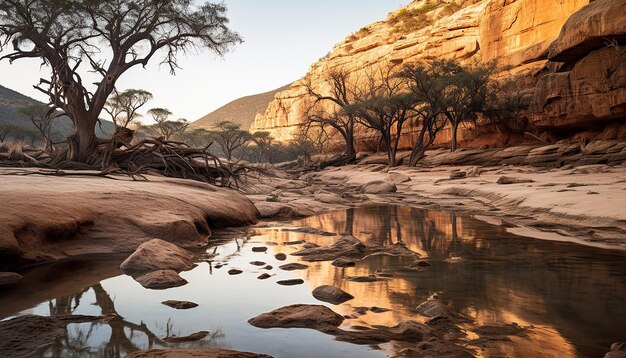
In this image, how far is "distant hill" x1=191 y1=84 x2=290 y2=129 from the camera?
118812 mm

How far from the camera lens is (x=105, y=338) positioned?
7.77 feet

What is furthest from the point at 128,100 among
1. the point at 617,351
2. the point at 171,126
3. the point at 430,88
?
the point at 617,351

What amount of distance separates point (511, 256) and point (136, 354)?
13.3 feet

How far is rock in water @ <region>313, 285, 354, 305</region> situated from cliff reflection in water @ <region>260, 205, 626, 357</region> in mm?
87

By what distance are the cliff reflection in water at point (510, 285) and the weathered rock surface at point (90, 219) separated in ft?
4.29

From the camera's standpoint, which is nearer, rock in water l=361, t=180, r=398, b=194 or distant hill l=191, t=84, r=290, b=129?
rock in water l=361, t=180, r=398, b=194

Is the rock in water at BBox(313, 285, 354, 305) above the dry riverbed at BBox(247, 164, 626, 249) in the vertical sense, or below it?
below

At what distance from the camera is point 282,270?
13.7 ft

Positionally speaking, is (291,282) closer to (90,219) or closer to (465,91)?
(90,219)

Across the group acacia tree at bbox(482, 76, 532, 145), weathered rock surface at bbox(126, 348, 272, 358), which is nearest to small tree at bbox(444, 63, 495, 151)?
acacia tree at bbox(482, 76, 532, 145)

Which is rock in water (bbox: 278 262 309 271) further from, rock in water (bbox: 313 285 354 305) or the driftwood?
the driftwood

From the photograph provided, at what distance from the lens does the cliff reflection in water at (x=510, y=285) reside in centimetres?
252

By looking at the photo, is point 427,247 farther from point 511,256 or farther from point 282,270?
point 282,270

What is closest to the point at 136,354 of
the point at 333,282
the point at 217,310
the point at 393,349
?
the point at 217,310
